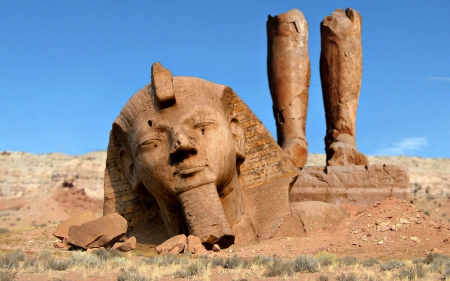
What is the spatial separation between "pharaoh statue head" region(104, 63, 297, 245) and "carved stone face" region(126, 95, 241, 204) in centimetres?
1

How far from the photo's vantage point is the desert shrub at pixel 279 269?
523 centimetres

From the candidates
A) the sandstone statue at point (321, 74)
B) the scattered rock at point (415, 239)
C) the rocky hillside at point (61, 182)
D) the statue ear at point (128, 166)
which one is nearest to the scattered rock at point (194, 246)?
the statue ear at point (128, 166)

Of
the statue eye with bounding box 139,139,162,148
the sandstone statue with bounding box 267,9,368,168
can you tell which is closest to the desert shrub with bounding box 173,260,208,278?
the statue eye with bounding box 139,139,162,148

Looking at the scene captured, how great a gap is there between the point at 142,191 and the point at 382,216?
2.78 m

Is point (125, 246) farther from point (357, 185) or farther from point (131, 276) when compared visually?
point (357, 185)

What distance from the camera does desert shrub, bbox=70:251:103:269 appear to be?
569 cm

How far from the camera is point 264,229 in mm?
7898

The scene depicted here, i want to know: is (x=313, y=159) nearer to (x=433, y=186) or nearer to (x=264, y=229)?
(x=433, y=186)

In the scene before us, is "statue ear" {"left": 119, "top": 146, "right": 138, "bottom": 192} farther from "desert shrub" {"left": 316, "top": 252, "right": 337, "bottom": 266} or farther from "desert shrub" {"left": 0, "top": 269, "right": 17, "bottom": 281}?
"desert shrub" {"left": 0, "top": 269, "right": 17, "bottom": 281}

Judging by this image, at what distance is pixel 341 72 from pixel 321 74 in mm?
410

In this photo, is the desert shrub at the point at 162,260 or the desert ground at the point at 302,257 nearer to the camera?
the desert ground at the point at 302,257

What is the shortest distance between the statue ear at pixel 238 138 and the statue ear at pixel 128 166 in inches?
46.9

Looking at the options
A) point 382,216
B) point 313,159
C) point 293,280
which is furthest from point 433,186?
point 293,280

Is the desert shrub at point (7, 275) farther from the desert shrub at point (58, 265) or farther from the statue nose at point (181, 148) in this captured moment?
the statue nose at point (181, 148)
